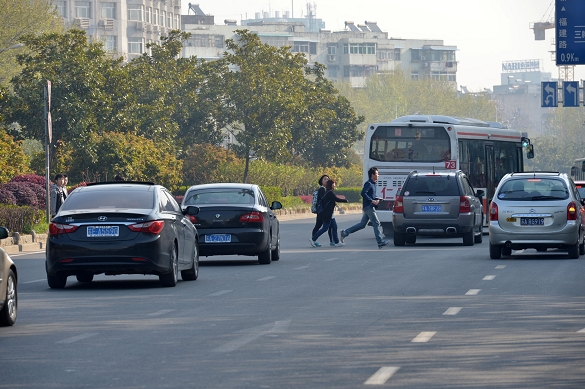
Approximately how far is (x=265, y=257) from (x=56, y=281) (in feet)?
20.4

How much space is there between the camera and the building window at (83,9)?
438 ft

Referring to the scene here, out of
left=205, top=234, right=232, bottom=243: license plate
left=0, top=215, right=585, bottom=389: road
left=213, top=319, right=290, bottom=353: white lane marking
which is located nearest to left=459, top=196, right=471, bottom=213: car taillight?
left=0, top=215, right=585, bottom=389: road

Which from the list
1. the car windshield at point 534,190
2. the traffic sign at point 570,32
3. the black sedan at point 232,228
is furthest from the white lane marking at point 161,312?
the traffic sign at point 570,32

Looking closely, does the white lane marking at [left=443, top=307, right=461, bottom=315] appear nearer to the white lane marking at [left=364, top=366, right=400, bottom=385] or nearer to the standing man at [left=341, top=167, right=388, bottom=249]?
the white lane marking at [left=364, top=366, right=400, bottom=385]

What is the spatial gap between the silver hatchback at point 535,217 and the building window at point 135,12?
388ft

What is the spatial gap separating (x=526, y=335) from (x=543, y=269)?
957 centimetres

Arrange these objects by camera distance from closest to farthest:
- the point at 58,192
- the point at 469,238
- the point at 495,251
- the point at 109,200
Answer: the point at 109,200
the point at 495,251
the point at 58,192
the point at 469,238

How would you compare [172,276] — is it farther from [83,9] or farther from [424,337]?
[83,9]

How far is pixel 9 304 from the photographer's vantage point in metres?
12.6

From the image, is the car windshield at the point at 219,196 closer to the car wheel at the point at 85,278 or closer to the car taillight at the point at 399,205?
the car wheel at the point at 85,278

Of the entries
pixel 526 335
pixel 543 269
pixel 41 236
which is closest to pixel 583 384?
pixel 526 335

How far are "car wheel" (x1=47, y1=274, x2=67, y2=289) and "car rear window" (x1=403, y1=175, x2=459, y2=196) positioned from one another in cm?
1272

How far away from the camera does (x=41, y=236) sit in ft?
101

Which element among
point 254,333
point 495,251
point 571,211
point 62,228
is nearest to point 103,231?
point 62,228
